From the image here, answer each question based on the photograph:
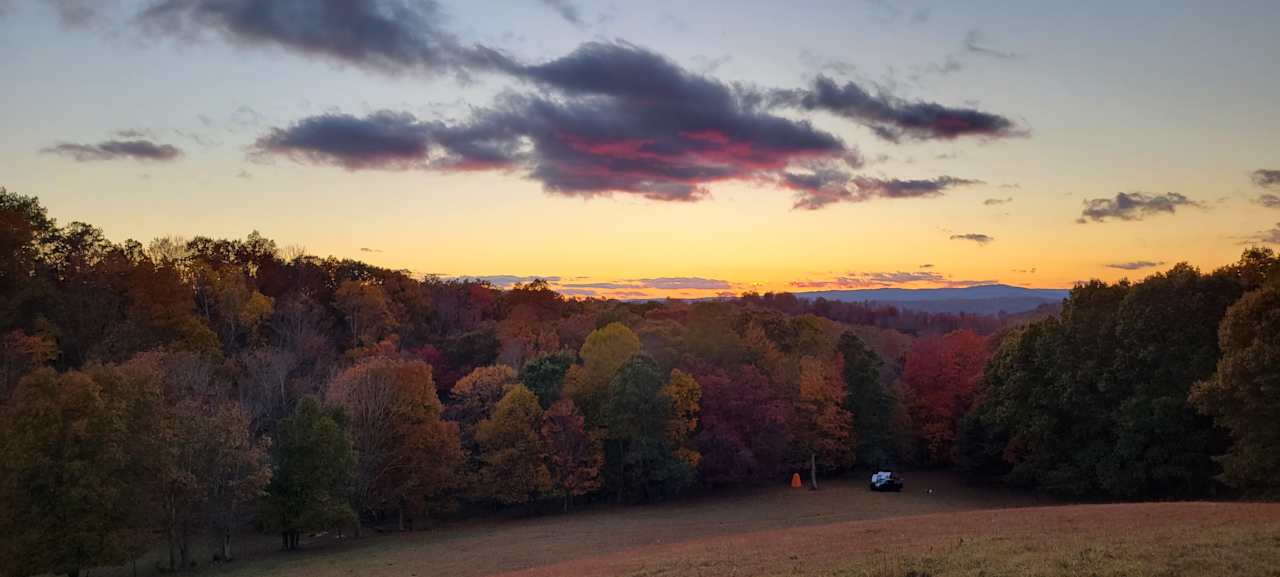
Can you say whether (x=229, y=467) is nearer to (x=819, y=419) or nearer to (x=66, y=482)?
(x=66, y=482)

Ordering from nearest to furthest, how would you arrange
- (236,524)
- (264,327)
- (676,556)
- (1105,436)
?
(676,556) → (236,524) → (1105,436) → (264,327)

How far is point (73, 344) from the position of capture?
62562 millimetres

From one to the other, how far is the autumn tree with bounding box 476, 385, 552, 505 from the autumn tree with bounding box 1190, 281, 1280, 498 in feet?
117

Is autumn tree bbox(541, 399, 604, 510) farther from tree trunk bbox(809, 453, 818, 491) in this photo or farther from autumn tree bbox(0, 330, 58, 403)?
autumn tree bbox(0, 330, 58, 403)

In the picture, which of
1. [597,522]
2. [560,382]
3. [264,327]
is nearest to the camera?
[597,522]

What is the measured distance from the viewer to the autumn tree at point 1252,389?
112 ft

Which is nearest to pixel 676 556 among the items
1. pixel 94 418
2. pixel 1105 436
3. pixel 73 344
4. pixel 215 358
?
pixel 94 418

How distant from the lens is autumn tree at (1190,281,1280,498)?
34.1m

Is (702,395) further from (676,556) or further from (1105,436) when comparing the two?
(676,556)

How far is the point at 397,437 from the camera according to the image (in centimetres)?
4953

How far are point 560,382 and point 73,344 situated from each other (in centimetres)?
3921

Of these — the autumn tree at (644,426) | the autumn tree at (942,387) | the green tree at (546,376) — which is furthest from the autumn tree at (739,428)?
the autumn tree at (942,387)

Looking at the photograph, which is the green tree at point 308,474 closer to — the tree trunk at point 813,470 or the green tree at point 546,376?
the green tree at point 546,376

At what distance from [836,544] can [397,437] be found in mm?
33572
